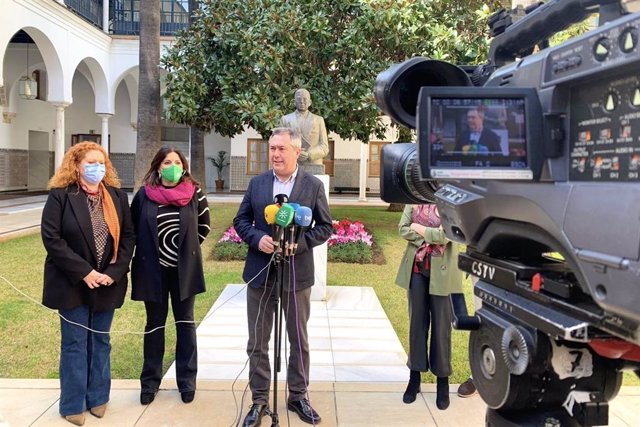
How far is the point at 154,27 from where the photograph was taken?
12.3 meters

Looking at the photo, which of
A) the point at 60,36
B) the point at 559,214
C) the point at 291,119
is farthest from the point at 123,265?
the point at 60,36

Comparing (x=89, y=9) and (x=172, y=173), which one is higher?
(x=89, y=9)

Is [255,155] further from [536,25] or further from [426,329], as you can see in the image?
[536,25]

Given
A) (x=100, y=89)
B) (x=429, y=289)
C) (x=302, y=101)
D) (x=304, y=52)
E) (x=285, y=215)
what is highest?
(x=100, y=89)

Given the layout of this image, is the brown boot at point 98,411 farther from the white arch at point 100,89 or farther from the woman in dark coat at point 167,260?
the white arch at point 100,89

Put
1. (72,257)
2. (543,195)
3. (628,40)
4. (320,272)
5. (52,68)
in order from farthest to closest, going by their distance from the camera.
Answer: (52,68), (320,272), (72,257), (543,195), (628,40)

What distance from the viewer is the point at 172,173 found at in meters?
3.79

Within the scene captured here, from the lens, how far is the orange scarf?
11.9 ft

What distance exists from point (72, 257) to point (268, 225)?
4.03ft

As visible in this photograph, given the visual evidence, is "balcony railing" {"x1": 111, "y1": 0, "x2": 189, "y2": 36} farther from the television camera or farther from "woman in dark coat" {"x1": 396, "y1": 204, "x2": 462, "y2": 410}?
the television camera

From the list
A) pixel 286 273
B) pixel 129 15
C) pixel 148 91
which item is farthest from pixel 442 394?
pixel 129 15

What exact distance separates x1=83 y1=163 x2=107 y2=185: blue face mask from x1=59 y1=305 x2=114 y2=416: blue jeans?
81 cm

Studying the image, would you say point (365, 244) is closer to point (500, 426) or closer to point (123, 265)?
point (123, 265)

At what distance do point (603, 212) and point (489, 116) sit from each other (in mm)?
403
